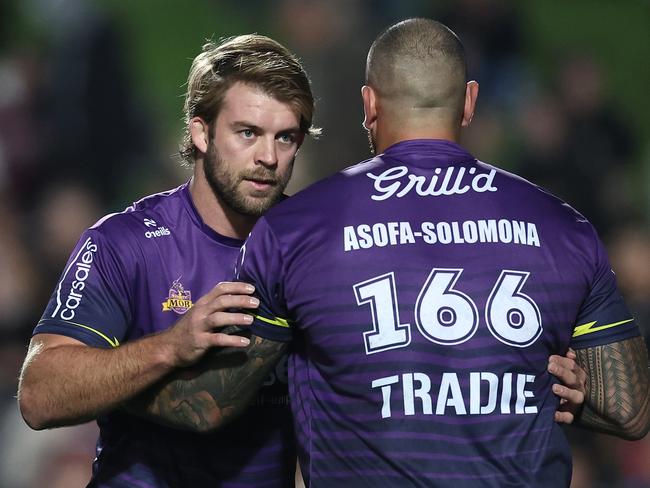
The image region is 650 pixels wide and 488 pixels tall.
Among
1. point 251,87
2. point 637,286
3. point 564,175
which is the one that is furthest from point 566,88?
point 251,87

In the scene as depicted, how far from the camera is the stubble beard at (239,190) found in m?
3.81

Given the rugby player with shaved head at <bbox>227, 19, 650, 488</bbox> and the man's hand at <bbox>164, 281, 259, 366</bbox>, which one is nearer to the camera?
the rugby player with shaved head at <bbox>227, 19, 650, 488</bbox>

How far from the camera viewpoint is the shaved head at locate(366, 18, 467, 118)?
10.5 ft

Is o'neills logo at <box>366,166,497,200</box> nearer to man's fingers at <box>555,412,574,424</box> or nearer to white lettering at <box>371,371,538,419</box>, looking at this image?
white lettering at <box>371,371,538,419</box>

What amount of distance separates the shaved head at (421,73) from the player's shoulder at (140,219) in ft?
3.37

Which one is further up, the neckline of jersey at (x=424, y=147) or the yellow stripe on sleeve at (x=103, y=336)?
the neckline of jersey at (x=424, y=147)

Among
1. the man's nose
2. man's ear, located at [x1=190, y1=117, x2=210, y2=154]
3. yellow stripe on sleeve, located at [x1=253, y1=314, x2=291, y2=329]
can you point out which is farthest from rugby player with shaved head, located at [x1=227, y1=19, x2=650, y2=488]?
man's ear, located at [x1=190, y1=117, x2=210, y2=154]

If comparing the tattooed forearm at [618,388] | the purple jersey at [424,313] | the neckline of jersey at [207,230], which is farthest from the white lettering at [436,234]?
the neckline of jersey at [207,230]

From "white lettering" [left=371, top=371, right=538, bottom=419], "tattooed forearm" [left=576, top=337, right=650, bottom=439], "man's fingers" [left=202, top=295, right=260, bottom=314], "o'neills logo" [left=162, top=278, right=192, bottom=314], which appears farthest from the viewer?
"o'neills logo" [left=162, top=278, right=192, bottom=314]

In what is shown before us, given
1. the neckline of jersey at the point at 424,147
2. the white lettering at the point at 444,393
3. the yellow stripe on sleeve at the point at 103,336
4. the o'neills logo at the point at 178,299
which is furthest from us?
the o'neills logo at the point at 178,299

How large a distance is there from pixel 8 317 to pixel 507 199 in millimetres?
5108

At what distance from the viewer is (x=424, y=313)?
2975mm

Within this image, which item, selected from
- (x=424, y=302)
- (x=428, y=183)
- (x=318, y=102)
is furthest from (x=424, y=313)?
(x=318, y=102)

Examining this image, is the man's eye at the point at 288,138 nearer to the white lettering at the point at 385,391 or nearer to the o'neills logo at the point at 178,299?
the o'neills logo at the point at 178,299
